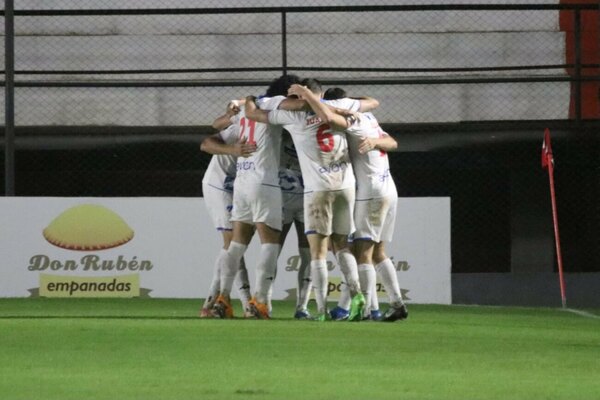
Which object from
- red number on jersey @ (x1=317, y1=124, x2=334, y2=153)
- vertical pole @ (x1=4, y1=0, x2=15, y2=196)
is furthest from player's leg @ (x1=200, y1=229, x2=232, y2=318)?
vertical pole @ (x1=4, y1=0, x2=15, y2=196)

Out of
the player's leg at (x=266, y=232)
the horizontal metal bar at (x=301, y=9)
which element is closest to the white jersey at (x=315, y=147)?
the player's leg at (x=266, y=232)

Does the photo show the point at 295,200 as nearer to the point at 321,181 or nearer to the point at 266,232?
the point at 266,232

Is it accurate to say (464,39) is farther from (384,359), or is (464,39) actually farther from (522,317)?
(384,359)

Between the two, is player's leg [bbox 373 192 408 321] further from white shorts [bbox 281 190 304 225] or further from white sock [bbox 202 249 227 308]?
white sock [bbox 202 249 227 308]

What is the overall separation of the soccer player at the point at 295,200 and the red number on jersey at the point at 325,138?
2.38 feet

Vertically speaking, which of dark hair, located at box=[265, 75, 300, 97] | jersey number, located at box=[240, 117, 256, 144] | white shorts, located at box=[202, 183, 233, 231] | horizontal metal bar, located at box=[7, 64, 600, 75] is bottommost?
white shorts, located at box=[202, 183, 233, 231]

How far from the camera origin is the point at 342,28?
65.0 feet

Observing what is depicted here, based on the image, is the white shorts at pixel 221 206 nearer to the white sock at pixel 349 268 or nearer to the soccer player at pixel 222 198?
the soccer player at pixel 222 198

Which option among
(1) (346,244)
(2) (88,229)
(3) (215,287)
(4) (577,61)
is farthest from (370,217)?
(4) (577,61)

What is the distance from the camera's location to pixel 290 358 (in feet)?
27.6

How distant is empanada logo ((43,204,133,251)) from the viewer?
51.8 feet

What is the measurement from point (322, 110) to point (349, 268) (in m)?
1.29

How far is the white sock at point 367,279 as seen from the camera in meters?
11.8

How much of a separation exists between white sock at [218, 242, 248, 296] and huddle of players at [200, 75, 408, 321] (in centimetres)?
1
